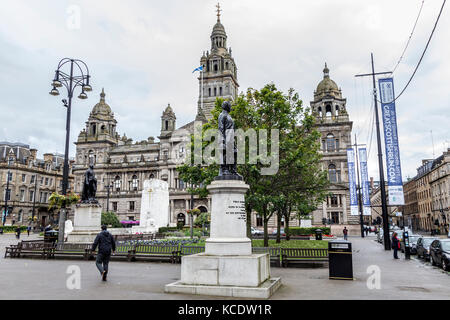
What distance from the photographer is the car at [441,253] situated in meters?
14.0

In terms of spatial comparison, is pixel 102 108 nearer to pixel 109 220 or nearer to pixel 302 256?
pixel 109 220

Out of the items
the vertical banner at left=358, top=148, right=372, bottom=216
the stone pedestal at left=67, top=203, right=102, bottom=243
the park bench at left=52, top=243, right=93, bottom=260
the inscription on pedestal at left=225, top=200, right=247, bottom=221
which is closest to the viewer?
the inscription on pedestal at left=225, top=200, right=247, bottom=221

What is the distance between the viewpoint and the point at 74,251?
56.2ft

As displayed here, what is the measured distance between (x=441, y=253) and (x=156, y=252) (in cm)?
1252

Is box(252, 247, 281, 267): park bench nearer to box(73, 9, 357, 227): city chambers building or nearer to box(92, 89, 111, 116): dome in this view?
box(73, 9, 357, 227): city chambers building

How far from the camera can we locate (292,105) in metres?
21.0

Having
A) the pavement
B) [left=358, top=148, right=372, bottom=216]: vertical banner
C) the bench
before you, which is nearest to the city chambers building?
[left=358, top=148, right=372, bottom=216]: vertical banner

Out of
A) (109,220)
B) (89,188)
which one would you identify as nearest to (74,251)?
(89,188)

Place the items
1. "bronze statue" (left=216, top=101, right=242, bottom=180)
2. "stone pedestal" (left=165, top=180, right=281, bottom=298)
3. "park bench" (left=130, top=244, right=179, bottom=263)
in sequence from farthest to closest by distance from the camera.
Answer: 1. "park bench" (left=130, top=244, right=179, bottom=263)
2. "bronze statue" (left=216, top=101, right=242, bottom=180)
3. "stone pedestal" (left=165, top=180, right=281, bottom=298)

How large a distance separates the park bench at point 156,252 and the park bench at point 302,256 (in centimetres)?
486

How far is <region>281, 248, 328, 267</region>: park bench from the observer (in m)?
14.4

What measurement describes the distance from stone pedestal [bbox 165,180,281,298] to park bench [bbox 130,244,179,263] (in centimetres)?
706
